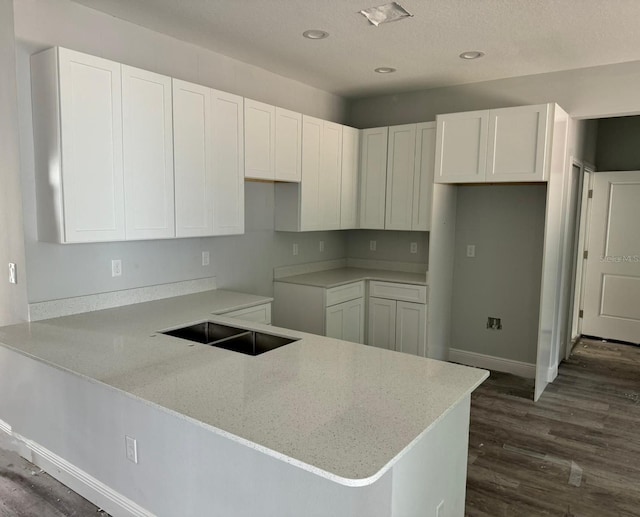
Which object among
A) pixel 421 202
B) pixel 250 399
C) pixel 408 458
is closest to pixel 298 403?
pixel 250 399

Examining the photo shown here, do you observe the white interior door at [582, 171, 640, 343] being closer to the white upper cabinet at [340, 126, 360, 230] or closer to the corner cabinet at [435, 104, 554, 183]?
the corner cabinet at [435, 104, 554, 183]

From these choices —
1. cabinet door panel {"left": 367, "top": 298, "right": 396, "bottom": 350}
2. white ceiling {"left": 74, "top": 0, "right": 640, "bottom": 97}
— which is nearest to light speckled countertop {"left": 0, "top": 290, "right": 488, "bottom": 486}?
white ceiling {"left": 74, "top": 0, "right": 640, "bottom": 97}

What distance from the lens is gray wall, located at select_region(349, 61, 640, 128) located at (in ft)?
12.1

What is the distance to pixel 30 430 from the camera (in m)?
2.75

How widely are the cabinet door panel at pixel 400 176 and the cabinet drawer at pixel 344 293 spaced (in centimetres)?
69

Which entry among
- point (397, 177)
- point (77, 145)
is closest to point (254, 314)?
point (77, 145)

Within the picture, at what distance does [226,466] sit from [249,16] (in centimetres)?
249

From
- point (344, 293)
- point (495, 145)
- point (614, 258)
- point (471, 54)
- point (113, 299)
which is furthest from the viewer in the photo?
point (614, 258)

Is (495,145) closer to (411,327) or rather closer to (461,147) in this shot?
(461,147)

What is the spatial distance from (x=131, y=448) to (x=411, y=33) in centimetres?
291

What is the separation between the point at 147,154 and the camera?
110 inches

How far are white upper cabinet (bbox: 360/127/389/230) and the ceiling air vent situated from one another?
1737 millimetres

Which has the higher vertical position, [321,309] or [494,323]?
[321,309]

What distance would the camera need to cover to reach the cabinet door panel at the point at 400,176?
4.43 metres
